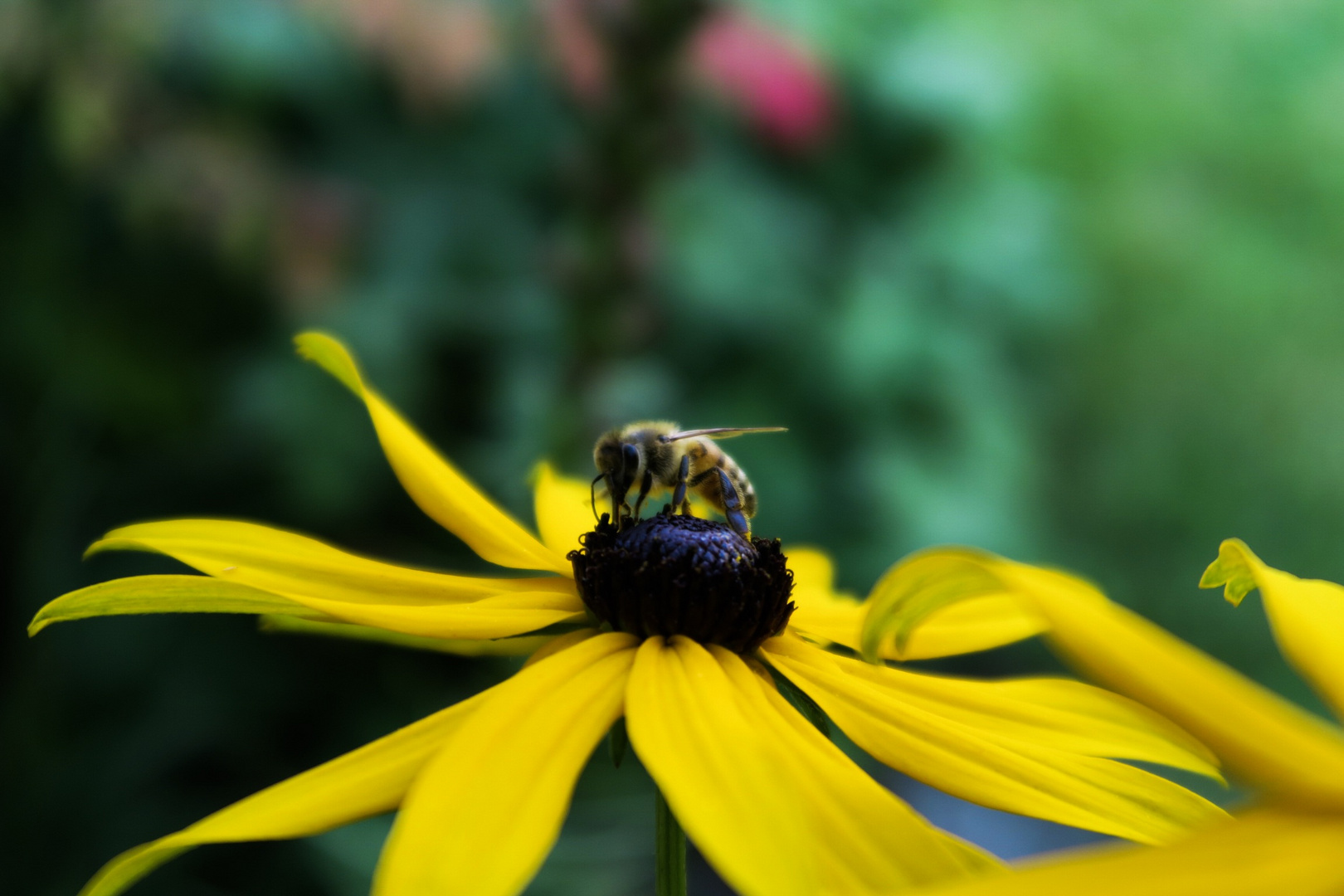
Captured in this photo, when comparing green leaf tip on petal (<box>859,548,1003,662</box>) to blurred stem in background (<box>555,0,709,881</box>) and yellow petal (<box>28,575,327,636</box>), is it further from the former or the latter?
blurred stem in background (<box>555,0,709,881</box>)

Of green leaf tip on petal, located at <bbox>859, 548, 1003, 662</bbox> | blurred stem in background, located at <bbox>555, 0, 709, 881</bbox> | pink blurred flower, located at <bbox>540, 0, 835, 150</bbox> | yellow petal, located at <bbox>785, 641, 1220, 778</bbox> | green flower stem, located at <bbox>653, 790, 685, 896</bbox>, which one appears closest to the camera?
green leaf tip on petal, located at <bbox>859, 548, 1003, 662</bbox>

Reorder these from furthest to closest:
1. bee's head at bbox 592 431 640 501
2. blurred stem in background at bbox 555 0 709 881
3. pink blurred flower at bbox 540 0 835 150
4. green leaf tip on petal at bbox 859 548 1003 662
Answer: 1. pink blurred flower at bbox 540 0 835 150
2. blurred stem in background at bbox 555 0 709 881
3. bee's head at bbox 592 431 640 501
4. green leaf tip on petal at bbox 859 548 1003 662

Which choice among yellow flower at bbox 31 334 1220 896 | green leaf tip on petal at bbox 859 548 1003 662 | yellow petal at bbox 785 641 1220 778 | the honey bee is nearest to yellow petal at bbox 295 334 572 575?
yellow flower at bbox 31 334 1220 896

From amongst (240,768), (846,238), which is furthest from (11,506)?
(846,238)

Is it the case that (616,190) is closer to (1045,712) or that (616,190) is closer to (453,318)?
(453,318)

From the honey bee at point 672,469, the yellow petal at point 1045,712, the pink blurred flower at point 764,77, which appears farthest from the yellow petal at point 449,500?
the pink blurred flower at point 764,77

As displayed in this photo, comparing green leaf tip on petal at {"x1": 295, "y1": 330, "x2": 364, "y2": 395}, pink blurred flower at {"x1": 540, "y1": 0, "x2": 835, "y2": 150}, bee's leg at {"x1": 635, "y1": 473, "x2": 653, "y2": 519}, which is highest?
pink blurred flower at {"x1": 540, "y1": 0, "x2": 835, "y2": 150}

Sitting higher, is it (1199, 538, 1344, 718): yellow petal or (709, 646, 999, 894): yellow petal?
(1199, 538, 1344, 718): yellow petal

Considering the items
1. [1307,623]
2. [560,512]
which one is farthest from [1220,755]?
[560,512]
